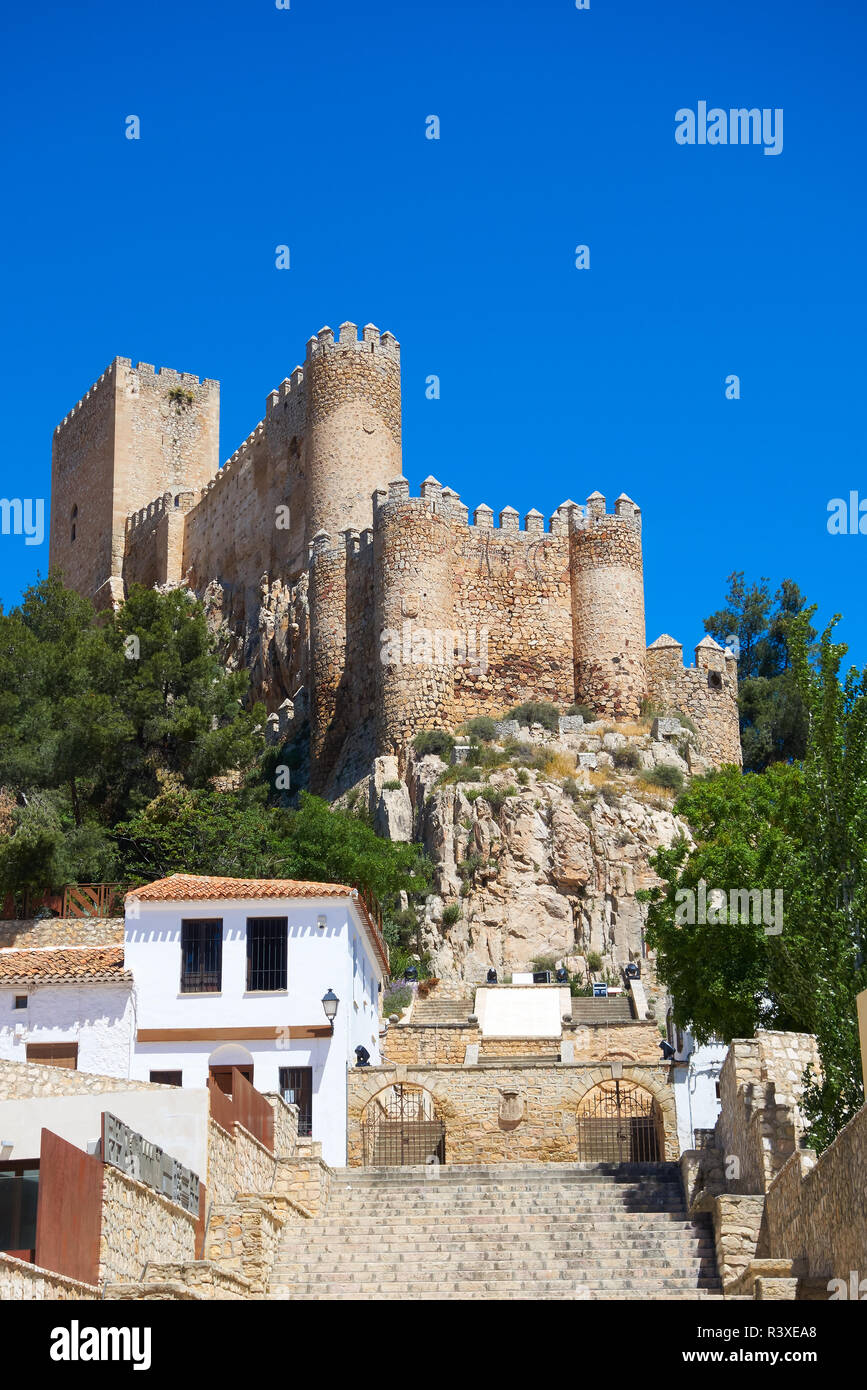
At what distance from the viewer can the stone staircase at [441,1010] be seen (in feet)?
105

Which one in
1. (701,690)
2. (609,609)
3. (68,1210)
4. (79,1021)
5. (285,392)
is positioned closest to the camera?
(68,1210)

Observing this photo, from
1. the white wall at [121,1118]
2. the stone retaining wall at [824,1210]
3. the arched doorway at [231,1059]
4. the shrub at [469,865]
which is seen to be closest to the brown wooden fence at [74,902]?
the shrub at [469,865]

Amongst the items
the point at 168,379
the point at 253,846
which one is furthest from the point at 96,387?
the point at 253,846

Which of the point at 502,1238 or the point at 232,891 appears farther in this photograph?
the point at 232,891

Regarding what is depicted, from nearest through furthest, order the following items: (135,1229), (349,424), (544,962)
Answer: (135,1229) → (544,962) → (349,424)

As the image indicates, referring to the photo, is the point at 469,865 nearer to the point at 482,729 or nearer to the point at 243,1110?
the point at 482,729

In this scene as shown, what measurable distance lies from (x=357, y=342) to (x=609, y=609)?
11826 mm

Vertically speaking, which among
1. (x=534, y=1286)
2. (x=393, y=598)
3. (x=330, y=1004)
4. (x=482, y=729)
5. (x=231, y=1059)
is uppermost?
(x=393, y=598)

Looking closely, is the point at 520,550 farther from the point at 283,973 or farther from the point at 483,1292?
the point at 483,1292

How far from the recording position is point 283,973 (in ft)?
84.0

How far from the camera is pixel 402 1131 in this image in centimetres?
2625

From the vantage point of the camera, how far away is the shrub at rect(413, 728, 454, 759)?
40.0m

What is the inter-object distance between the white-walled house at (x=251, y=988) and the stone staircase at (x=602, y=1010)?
6499mm

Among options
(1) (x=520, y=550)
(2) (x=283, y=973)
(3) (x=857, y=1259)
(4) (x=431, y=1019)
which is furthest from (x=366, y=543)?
(3) (x=857, y=1259)
